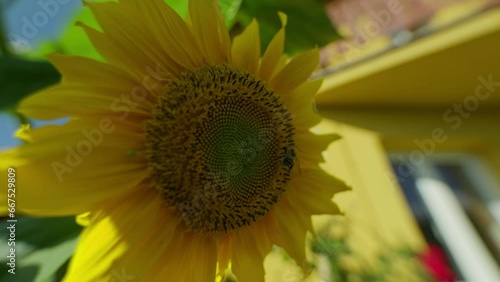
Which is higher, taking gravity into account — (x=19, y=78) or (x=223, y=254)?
(x=19, y=78)

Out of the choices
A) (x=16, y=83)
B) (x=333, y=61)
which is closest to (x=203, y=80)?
(x=16, y=83)

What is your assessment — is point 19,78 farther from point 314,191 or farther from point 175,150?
point 314,191

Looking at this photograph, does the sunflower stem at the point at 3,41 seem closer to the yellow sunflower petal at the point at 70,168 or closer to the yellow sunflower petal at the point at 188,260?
the yellow sunflower petal at the point at 70,168

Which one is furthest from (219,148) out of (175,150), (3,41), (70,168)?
(3,41)

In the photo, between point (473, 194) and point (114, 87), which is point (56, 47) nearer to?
point (114, 87)

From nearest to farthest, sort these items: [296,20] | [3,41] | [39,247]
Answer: [39,247], [3,41], [296,20]

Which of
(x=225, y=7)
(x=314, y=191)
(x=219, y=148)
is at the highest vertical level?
(x=225, y=7)

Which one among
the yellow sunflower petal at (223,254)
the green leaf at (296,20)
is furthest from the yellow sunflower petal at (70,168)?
the green leaf at (296,20)

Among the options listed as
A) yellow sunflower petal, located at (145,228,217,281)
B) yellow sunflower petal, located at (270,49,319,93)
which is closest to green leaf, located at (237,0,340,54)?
yellow sunflower petal, located at (270,49,319,93)
